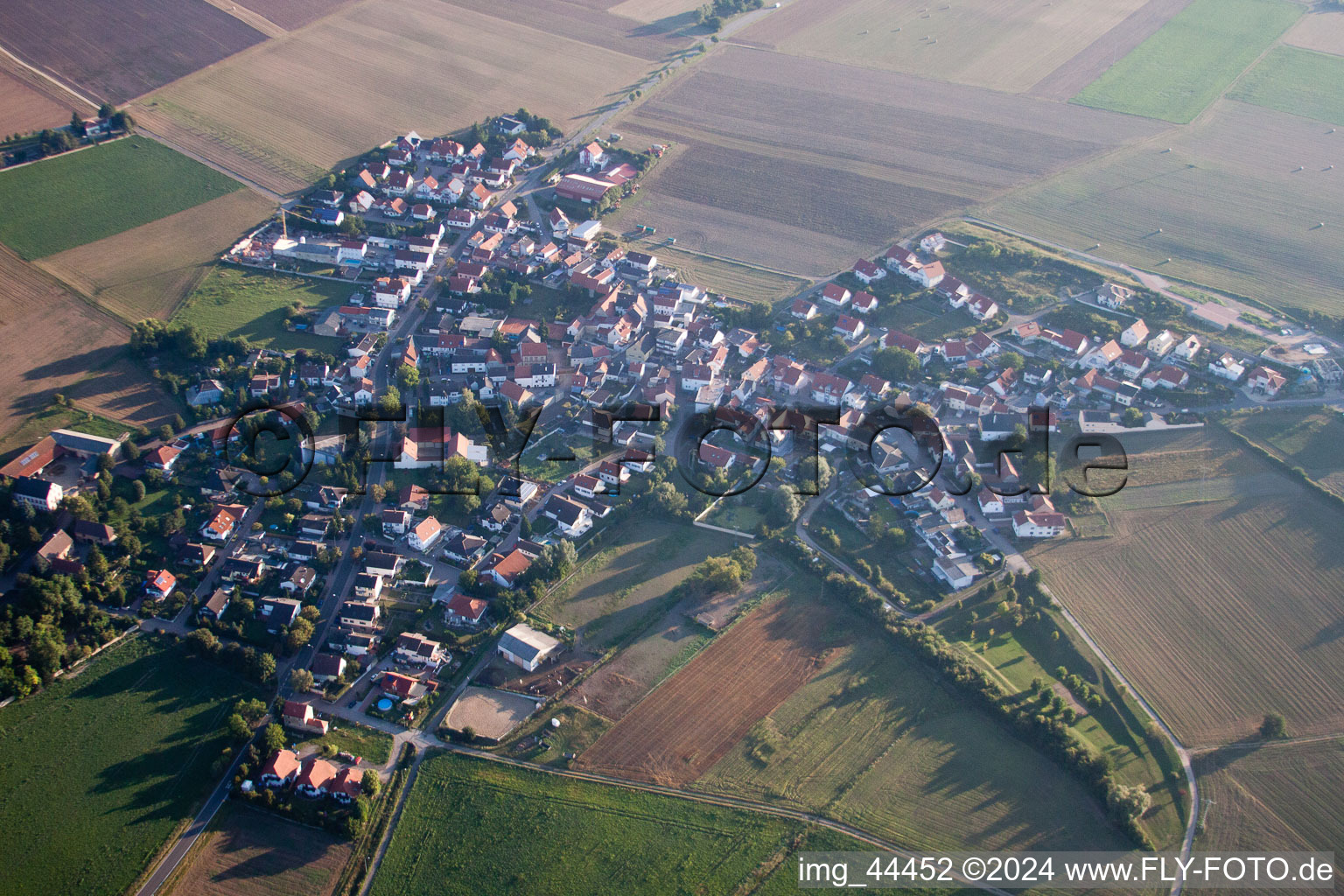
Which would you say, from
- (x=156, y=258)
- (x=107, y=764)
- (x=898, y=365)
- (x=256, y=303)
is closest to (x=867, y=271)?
(x=898, y=365)

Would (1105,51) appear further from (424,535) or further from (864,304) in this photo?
(424,535)

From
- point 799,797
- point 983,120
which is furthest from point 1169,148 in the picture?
point 799,797

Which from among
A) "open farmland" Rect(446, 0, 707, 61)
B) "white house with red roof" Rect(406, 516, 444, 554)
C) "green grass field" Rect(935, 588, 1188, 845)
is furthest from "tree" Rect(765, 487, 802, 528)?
"open farmland" Rect(446, 0, 707, 61)

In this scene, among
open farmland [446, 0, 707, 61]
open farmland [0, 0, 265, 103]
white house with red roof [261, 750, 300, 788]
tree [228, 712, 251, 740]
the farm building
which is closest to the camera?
white house with red roof [261, 750, 300, 788]

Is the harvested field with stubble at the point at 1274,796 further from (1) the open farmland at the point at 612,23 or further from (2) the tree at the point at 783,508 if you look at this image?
(1) the open farmland at the point at 612,23

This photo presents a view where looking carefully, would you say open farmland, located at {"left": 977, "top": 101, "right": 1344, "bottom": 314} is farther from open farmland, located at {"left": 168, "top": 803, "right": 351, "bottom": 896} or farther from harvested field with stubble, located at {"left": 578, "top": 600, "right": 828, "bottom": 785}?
open farmland, located at {"left": 168, "top": 803, "right": 351, "bottom": 896}

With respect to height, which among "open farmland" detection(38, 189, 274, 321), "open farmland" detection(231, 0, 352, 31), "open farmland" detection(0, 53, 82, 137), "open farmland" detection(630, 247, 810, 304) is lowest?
"open farmland" detection(630, 247, 810, 304)

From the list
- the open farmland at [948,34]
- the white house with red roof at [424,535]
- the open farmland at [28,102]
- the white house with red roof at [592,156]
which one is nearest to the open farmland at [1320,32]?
the open farmland at [948,34]

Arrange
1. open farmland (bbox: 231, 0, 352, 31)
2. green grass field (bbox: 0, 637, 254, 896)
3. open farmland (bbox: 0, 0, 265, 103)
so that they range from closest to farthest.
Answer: green grass field (bbox: 0, 637, 254, 896), open farmland (bbox: 0, 0, 265, 103), open farmland (bbox: 231, 0, 352, 31)

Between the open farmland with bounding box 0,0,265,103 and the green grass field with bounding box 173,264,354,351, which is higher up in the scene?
the open farmland with bounding box 0,0,265,103
